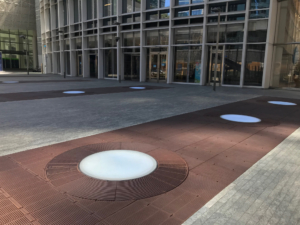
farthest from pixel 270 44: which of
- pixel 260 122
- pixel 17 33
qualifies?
pixel 17 33

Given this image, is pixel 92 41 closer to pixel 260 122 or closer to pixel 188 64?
pixel 188 64

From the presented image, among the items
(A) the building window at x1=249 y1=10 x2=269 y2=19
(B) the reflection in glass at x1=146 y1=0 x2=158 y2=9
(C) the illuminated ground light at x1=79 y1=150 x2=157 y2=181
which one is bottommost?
(C) the illuminated ground light at x1=79 y1=150 x2=157 y2=181

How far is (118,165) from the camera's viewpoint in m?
4.25

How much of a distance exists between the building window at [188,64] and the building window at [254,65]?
4004mm

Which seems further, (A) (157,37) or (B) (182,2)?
(A) (157,37)

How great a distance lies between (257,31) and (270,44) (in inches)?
54.5

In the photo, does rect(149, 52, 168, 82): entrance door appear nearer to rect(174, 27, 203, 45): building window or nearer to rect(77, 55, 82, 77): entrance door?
rect(174, 27, 203, 45): building window

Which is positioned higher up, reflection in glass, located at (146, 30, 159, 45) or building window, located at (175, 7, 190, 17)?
building window, located at (175, 7, 190, 17)

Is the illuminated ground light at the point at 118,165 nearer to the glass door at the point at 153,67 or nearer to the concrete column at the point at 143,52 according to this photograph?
the glass door at the point at 153,67

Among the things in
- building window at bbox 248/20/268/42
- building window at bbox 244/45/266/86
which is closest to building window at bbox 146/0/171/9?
building window at bbox 248/20/268/42

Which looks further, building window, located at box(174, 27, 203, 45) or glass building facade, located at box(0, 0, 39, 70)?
glass building facade, located at box(0, 0, 39, 70)

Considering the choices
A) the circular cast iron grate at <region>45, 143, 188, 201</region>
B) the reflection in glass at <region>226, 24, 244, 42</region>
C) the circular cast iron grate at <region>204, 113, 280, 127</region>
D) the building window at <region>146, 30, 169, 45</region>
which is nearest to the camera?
the circular cast iron grate at <region>45, 143, 188, 201</region>

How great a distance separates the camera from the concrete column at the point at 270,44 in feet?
60.2

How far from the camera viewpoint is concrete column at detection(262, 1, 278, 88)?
18.3 meters
